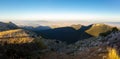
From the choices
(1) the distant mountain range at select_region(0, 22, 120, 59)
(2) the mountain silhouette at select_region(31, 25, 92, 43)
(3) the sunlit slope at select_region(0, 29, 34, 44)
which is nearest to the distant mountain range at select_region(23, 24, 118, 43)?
(2) the mountain silhouette at select_region(31, 25, 92, 43)

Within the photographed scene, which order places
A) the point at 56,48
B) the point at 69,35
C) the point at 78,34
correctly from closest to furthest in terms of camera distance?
the point at 56,48
the point at 78,34
the point at 69,35

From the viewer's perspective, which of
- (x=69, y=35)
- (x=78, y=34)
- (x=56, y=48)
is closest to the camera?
(x=56, y=48)

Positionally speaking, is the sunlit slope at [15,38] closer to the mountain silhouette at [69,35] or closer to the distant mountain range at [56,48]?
the distant mountain range at [56,48]

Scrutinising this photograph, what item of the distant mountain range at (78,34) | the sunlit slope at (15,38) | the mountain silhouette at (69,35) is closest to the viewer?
the sunlit slope at (15,38)

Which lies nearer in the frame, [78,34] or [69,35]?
[78,34]

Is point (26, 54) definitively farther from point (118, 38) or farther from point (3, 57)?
point (118, 38)

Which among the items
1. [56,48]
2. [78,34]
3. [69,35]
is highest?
[56,48]

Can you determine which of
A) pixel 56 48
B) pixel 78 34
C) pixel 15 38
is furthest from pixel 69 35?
pixel 15 38

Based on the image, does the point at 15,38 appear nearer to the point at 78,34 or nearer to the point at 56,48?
the point at 56,48

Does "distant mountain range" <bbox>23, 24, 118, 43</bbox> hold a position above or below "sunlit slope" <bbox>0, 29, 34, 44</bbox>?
below

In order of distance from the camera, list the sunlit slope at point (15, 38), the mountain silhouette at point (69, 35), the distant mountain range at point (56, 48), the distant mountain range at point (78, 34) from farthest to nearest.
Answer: the distant mountain range at point (78, 34) < the mountain silhouette at point (69, 35) < the sunlit slope at point (15, 38) < the distant mountain range at point (56, 48)

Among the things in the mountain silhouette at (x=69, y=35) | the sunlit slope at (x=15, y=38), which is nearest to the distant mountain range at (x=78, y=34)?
the mountain silhouette at (x=69, y=35)

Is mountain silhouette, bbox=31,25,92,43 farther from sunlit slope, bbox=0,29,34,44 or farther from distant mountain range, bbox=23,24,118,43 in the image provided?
sunlit slope, bbox=0,29,34,44

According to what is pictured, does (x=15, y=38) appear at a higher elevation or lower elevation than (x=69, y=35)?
higher
